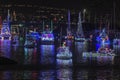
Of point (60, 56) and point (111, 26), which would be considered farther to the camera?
point (111, 26)

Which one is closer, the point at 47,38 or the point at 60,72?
the point at 60,72

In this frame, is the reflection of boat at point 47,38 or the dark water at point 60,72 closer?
the dark water at point 60,72

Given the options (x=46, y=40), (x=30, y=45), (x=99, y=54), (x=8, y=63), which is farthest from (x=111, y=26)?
(x=8, y=63)

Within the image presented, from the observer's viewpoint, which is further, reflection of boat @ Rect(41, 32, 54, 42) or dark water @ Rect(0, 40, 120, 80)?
reflection of boat @ Rect(41, 32, 54, 42)

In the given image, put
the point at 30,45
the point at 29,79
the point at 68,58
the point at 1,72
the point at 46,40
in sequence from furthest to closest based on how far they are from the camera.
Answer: the point at 46,40 < the point at 30,45 < the point at 68,58 < the point at 1,72 < the point at 29,79

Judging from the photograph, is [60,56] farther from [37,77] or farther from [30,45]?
[30,45]

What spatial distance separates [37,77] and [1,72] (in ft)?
12.5

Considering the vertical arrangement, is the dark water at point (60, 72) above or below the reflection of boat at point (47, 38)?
above

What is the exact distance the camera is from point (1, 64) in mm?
35219

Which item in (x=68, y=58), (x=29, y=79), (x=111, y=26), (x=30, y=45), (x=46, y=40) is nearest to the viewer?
(x=29, y=79)

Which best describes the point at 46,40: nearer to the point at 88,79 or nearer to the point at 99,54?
the point at 99,54

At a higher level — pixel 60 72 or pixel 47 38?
pixel 60 72

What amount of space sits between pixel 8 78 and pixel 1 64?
909 cm

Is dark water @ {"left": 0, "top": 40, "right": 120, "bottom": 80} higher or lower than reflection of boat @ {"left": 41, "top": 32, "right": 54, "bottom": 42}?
higher
